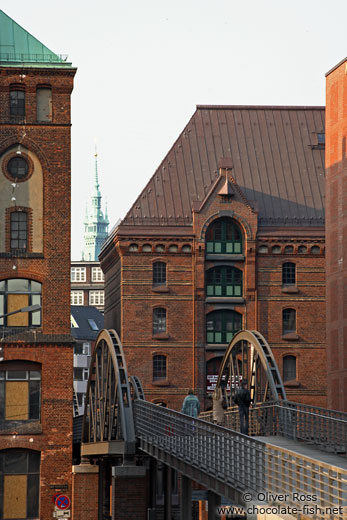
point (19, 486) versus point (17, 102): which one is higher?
point (17, 102)

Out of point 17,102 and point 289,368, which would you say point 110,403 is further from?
point 289,368

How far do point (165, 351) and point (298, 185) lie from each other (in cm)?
1348

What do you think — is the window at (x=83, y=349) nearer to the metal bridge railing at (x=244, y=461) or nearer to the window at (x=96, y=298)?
the window at (x=96, y=298)

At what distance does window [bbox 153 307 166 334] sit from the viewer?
7331 centimetres

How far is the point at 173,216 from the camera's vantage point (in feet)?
247

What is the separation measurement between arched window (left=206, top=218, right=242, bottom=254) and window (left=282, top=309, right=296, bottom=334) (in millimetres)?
4523

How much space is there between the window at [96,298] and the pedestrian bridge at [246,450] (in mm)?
136725

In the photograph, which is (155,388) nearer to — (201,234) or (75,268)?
(201,234)

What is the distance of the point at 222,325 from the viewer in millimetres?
74375

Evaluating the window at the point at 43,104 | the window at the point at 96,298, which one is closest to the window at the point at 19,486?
the window at the point at 43,104

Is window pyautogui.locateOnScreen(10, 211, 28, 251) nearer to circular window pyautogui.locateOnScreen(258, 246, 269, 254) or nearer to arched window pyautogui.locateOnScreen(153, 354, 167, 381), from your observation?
arched window pyautogui.locateOnScreen(153, 354, 167, 381)

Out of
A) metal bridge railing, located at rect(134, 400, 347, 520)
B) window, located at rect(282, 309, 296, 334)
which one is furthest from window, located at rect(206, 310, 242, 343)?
metal bridge railing, located at rect(134, 400, 347, 520)

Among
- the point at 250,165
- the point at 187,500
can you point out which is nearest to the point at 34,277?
the point at 187,500

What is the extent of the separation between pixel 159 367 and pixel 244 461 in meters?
45.9
